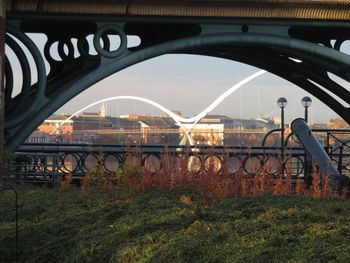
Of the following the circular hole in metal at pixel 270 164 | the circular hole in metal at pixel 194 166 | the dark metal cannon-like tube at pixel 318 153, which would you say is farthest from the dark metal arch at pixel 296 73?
the circular hole in metal at pixel 194 166

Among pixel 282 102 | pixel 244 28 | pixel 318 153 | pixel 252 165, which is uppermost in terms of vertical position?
pixel 244 28

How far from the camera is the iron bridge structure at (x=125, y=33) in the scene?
64.0ft

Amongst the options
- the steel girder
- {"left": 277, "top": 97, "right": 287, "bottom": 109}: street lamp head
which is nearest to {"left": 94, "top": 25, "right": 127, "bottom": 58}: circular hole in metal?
the steel girder

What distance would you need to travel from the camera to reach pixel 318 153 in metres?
18.1

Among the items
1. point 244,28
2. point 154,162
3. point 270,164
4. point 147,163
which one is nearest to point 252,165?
point 270,164

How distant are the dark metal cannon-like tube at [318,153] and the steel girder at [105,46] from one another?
2.74 meters

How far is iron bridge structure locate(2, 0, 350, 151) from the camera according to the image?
19.5 meters

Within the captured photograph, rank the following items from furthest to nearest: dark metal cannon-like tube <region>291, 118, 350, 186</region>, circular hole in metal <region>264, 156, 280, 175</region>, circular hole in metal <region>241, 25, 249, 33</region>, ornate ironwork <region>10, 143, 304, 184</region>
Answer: circular hole in metal <region>241, 25, 249, 33</region>
circular hole in metal <region>264, 156, 280, 175</region>
dark metal cannon-like tube <region>291, 118, 350, 186</region>
ornate ironwork <region>10, 143, 304, 184</region>

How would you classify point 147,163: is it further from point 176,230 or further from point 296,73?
point 176,230

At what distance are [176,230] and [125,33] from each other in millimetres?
13677

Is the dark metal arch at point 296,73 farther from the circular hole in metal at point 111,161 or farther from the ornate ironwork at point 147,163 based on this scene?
the circular hole in metal at point 111,161

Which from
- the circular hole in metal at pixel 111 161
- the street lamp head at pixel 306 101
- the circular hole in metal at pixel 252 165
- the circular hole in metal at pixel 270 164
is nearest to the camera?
the circular hole in metal at pixel 270 164

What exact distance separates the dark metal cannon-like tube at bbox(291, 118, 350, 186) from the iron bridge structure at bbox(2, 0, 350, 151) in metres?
2.78

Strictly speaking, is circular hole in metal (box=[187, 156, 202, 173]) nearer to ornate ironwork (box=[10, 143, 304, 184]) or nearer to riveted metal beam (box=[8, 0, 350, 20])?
ornate ironwork (box=[10, 143, 304, 184])
